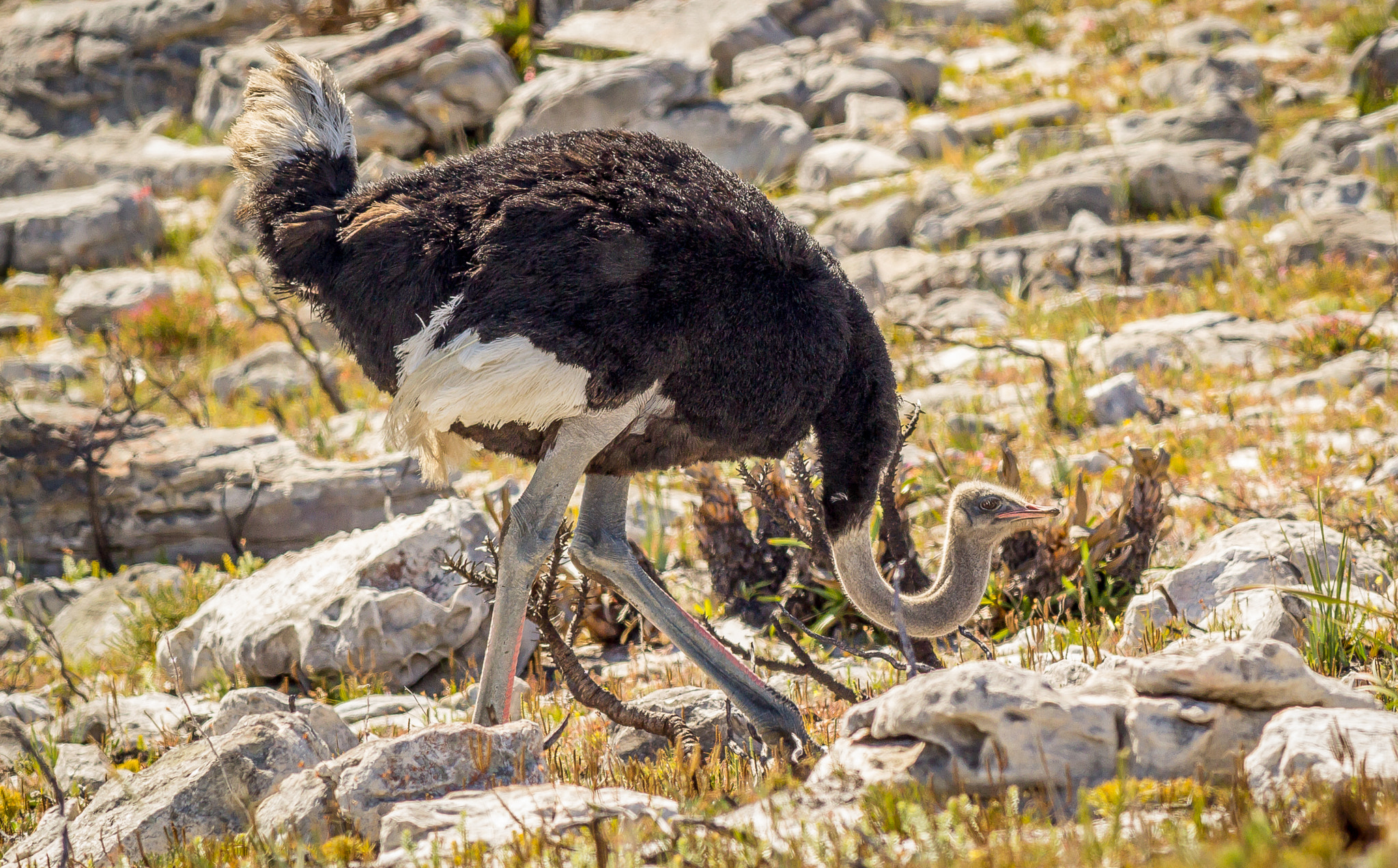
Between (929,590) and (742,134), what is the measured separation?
1093 centimetres

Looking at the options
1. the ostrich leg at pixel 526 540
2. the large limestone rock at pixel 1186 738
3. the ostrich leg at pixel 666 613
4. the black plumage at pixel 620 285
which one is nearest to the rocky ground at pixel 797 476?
the large limestone rock at pixel 1186 738

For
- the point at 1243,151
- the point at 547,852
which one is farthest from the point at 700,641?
the point at 1243,151

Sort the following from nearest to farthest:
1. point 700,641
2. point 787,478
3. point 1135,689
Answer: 1. point 1135,689
2. point 700,641
3. point 787,478

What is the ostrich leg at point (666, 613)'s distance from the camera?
372 centimetres

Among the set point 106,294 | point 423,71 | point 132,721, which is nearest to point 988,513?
point 132,721

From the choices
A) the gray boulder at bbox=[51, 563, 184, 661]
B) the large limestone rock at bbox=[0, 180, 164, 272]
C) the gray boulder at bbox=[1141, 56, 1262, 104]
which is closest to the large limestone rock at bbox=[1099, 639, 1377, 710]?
the gray boulder at bbox=[51, 563, 184, 661]

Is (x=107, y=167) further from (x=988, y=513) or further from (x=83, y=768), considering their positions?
(x=988, y=513)

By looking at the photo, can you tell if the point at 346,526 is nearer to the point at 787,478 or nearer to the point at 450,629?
the point at 450,629

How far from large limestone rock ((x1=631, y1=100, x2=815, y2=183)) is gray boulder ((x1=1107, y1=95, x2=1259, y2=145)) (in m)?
3.48

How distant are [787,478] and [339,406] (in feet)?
14.4

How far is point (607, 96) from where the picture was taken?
1426cm

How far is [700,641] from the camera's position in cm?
383

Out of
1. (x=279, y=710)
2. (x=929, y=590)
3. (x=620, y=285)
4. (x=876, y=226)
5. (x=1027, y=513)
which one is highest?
(x=876, y=226)

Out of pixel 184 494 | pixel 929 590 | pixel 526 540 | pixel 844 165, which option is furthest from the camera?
pixel 844 165
